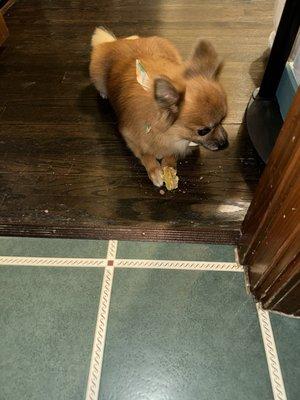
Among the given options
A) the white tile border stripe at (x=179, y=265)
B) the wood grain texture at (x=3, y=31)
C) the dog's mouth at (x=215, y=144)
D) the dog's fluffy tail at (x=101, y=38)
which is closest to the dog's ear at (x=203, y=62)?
the dog's mouth at (x=215, y=144)

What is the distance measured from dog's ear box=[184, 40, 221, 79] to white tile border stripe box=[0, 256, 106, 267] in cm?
89

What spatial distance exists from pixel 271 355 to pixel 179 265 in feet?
1.58

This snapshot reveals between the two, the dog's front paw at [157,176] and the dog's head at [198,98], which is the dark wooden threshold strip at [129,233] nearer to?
the dog's front paw at [157,176]

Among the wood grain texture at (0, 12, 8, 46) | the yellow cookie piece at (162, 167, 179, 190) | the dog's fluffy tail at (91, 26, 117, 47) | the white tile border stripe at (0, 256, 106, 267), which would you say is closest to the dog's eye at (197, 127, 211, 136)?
the yellow cookie piece at (162, 167, 179, 190)

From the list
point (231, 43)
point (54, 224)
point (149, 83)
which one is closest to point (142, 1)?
point (231, 43)

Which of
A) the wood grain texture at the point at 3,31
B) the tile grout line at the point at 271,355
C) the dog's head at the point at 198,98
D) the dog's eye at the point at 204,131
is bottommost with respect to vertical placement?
the tile grout line at the point at 271,355

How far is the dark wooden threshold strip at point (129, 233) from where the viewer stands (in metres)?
1.45

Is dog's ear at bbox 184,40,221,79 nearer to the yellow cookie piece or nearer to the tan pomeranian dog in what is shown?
the tan pomeranian dog

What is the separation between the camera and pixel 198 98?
1224 millimetres

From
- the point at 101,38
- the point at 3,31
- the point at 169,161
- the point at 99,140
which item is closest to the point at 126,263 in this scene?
the point at 169,161

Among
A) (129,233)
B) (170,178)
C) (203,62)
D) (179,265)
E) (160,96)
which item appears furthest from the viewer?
(170,178)

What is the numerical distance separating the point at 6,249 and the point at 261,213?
3.71 ft

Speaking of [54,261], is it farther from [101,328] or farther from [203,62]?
[203,62]

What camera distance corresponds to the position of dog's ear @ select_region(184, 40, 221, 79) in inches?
50.1
